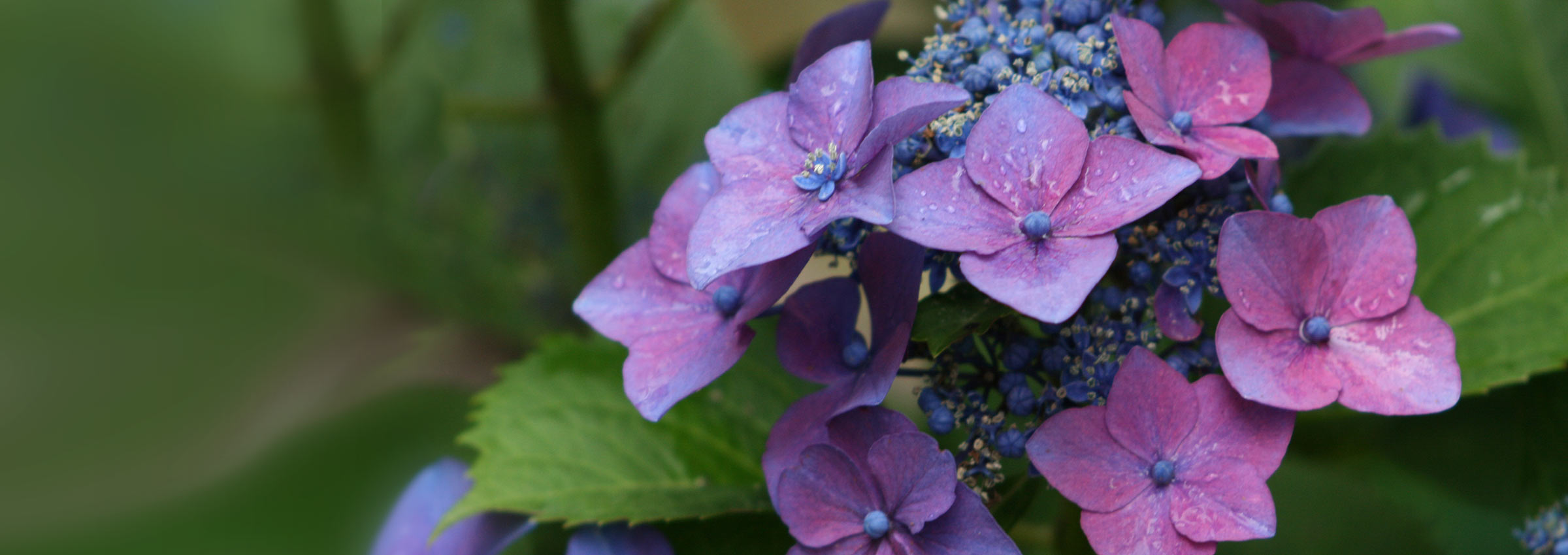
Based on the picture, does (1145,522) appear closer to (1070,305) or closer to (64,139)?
(1070,305)

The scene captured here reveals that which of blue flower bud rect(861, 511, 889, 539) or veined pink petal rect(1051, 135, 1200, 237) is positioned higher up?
veined pink petal rect(1051, 135, 1200, 237)

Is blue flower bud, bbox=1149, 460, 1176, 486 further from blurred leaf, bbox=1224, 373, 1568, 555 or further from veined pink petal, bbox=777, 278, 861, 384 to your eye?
blurred leaf, bbox=1224, 373, 1568, 555

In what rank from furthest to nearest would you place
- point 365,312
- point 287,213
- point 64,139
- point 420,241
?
point 420,241 → point 365,312 → point 287,213 → point 64,139

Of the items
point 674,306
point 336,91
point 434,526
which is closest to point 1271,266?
point 674,306

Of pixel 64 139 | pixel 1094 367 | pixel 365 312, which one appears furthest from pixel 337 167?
pixel 1094 367

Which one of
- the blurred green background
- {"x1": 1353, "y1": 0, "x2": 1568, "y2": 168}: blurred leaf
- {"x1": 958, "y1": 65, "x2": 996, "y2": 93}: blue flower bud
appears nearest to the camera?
the blurred green background

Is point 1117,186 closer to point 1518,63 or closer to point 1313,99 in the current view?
point 1313,99

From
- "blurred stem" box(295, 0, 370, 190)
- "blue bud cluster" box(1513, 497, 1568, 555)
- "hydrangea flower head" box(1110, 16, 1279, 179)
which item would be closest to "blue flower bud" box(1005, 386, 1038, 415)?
"hydrangea flower head" box(1110, 16, 1279, 179)
